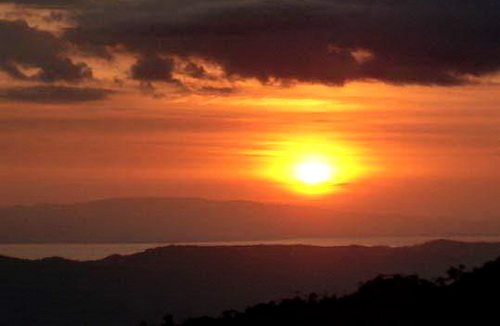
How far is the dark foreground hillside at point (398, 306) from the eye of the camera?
2902cm

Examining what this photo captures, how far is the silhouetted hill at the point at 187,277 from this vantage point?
4023 inches

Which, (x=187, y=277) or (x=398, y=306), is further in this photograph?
(x=187, y=277)

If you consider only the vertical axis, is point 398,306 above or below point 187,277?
below

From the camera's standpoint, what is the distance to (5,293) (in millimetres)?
111750

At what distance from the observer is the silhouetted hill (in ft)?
335

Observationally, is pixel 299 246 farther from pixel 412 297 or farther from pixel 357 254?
pixel 412 297

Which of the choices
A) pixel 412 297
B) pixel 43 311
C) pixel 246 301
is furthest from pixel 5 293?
pixel 412 297

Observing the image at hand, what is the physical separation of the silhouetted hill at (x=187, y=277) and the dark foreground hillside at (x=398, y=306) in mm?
57026

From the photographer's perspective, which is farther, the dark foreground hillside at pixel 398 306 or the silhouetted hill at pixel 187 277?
the silhouetted hill at pixel 187 277

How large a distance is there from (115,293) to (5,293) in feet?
32.4

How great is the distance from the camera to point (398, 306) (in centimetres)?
3209

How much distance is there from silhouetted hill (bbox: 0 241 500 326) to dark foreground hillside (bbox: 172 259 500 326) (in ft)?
187

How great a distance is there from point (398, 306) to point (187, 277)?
8734cm

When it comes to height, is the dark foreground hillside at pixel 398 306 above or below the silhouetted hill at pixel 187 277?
below
